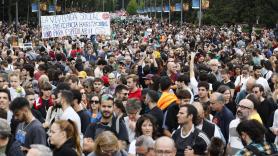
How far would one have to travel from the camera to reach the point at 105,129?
324 inches

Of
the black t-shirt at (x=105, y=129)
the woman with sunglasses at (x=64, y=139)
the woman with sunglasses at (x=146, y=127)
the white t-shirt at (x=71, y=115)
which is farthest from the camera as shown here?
the white t-shirt at (x=71, y=115)

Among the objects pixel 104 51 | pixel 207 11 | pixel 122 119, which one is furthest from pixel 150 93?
pixel 207 11

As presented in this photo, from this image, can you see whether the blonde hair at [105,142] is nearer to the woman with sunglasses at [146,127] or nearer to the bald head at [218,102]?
the woman with sunglasses at [146,127]

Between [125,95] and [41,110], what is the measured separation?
1.45 m

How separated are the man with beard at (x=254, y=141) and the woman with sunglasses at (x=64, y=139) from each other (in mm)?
1788

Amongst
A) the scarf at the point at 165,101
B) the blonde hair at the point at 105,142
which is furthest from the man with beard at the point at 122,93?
the blonde hair at the point at 105,142

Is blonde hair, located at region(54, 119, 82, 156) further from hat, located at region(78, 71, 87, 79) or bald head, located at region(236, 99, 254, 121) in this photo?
hat, located at region(78, 71, 87, 79)

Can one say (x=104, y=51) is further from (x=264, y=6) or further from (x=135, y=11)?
(x=135, y=11)

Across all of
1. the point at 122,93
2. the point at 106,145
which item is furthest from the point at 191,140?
the point at 122,93

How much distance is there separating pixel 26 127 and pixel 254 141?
9.47 ft

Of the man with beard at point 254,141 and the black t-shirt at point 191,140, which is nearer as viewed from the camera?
the man with beard at point 254,141

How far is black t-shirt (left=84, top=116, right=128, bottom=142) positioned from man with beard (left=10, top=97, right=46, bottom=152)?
65 cm

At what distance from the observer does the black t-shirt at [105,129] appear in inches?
323

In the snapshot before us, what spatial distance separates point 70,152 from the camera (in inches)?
264
